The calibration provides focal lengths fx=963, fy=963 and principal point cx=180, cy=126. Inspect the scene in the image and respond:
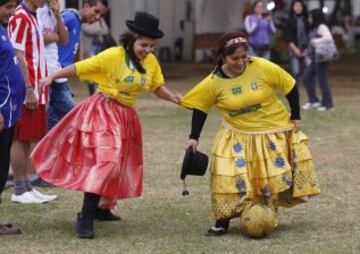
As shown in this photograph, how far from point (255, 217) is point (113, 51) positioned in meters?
1.56

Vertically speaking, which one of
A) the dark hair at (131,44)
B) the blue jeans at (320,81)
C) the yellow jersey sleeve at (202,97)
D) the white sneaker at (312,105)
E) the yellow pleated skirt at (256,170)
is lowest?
the white sneaker at (312,105)

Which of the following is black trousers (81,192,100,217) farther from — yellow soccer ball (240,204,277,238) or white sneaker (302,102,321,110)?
white sneaker (302,102,321,110)

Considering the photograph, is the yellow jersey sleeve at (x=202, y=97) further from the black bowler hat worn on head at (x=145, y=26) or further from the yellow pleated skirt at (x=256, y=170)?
the black bowler hat worn on head at (x=145, y=26)

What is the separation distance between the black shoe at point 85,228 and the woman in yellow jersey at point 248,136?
85cm

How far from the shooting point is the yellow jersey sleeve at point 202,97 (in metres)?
6.86

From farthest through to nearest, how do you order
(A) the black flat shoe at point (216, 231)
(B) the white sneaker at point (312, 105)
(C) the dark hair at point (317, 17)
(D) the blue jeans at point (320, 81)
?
1. (B) the white sneaker at point (312, 105)
2. (D) the blue jeans at point (320, 81)
3. (C) the dark hair at point (317, 17)
4. (A) the black flat shoe at point (216, 231)

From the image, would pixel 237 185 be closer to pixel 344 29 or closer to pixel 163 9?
pixel 163 9

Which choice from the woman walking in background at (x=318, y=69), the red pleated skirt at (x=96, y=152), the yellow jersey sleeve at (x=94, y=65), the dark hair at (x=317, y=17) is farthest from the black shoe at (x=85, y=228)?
the dark hair at (x=317, y=17)

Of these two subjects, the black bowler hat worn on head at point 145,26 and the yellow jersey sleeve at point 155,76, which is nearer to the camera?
the black bowler hat worn on head at point 145,26

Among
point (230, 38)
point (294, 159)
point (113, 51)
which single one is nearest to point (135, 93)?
point (113, 51)

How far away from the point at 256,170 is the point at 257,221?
41cm

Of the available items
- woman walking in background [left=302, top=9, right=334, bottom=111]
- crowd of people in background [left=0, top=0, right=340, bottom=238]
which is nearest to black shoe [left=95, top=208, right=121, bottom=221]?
crowd of people in background [left=0, top=0, right=340, bottom=238]

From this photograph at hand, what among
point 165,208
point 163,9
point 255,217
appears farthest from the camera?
point 163,9

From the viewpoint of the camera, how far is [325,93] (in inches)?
592
